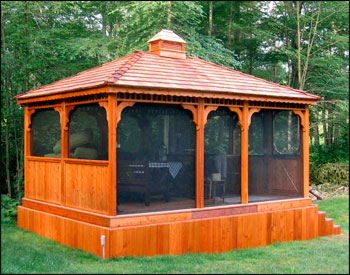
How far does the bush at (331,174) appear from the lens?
52.9ft

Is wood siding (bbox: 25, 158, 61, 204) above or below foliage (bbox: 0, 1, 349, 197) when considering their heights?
below

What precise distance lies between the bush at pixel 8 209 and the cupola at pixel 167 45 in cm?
440

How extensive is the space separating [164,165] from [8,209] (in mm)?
3983

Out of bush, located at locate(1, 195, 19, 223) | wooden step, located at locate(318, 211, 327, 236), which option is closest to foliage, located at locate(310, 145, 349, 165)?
wooden step, located at locate(318, 211, 327, 236)

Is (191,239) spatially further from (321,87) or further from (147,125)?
(321,87)

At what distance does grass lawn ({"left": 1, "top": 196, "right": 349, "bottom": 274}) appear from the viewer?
6.71 m

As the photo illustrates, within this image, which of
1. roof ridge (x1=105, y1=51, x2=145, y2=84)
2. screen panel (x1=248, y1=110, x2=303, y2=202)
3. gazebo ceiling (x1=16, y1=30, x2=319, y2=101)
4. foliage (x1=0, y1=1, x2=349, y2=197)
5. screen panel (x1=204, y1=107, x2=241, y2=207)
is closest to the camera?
roof ridge (x1=105, y1=51, x2=145, y2=84)

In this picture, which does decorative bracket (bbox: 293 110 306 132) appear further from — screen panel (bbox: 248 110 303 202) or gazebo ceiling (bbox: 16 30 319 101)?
gazebo ceiling (bbox: 16 30 319 101)

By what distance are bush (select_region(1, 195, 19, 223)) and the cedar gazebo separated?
2.30 ft

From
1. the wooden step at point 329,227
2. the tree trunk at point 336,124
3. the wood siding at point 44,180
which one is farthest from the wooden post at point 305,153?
the tree trunk at point 336,124

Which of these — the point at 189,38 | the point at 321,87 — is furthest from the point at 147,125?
the point at 321,87

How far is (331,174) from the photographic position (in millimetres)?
16312

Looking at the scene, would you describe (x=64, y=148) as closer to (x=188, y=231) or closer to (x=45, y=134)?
(x=45, y=134)

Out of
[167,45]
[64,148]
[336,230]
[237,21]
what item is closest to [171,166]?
[64,148]
